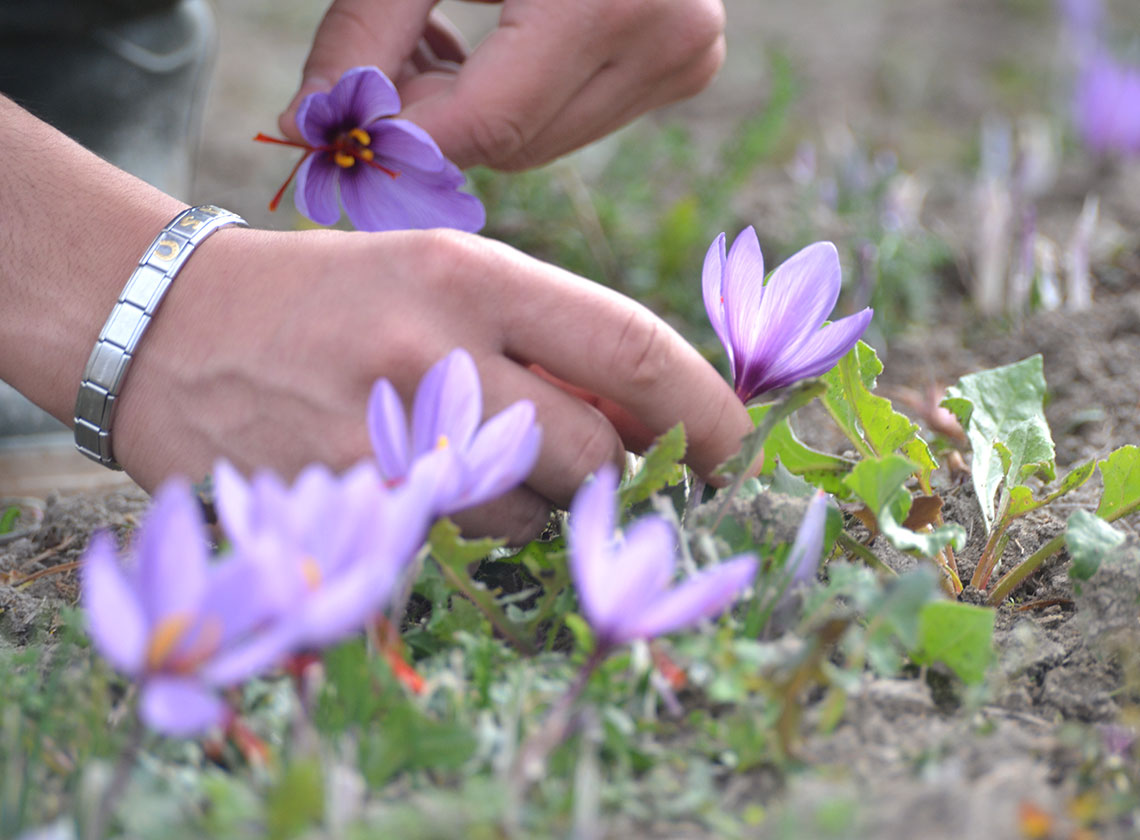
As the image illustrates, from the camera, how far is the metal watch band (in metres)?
0.92

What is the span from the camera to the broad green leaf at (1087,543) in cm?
82

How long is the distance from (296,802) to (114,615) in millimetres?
124

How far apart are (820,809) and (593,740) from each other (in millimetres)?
151

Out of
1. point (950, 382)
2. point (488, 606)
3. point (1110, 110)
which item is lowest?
point (950, 382)

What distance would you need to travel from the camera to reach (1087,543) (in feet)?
2.70

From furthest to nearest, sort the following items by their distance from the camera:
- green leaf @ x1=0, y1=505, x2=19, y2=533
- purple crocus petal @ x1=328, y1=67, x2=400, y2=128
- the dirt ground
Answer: green leaf @ x1=0, y1=505, x2=19, y2=533 → purple crocus petal @ x1=328, y1=67, x2=400, y2=128 → the dirt ground

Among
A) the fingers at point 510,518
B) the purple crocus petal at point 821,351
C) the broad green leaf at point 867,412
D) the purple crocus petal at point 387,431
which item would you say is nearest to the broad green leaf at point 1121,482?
the broad green leaf at point 867,412

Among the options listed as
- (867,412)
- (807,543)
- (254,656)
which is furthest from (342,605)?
(867,412)

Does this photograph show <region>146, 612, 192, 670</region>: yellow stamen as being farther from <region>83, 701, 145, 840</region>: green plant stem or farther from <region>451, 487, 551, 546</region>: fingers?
<region>451, 487, 551, 546</region>: fingers

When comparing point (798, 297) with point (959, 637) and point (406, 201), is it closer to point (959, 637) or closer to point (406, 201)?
point (959, 637)

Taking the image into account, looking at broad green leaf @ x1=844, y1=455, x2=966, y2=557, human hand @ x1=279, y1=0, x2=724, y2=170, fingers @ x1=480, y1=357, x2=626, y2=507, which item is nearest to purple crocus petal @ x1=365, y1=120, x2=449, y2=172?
human hand @ x1=279, y1=0, x2=724, y2=170

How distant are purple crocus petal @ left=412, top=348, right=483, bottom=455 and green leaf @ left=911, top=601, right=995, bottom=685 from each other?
1.13 ft

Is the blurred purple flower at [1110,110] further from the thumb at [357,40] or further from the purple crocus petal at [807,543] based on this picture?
the purple crocus petal at [807,543]

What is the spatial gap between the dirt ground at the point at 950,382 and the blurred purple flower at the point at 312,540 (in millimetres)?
242
